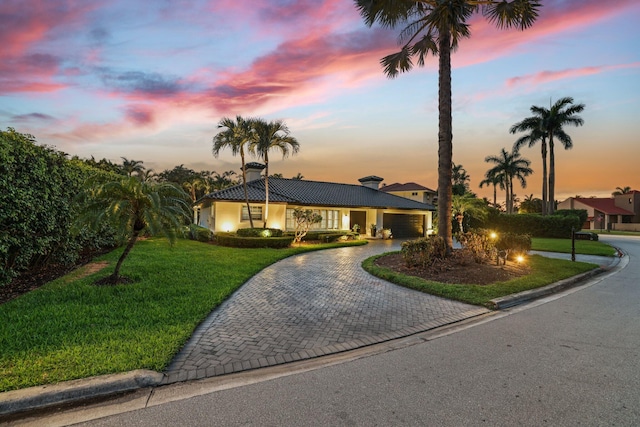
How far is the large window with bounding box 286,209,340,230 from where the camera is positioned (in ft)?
72.6

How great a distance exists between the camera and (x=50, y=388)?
2844 millimetres

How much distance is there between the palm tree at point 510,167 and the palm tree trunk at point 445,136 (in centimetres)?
3762

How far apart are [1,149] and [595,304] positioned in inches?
496

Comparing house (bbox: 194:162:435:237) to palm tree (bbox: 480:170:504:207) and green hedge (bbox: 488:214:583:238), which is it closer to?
green hedge (bbox: 488:214:583:238)

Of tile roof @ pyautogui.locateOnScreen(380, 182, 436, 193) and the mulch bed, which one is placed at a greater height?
tile roof @ pyautogui.locateOnScreen(380, 182, 436, 193)

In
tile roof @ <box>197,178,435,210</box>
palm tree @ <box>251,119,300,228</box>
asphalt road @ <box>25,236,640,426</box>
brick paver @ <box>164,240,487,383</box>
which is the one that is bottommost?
brick paver @ <box>164,240,487,383</box>

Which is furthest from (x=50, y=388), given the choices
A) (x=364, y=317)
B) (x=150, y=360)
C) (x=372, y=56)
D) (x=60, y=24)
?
(x=372, y=56)

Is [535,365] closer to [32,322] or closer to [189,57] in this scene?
[32,322]

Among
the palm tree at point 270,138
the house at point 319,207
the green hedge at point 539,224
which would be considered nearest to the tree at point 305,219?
the house at point 319,207

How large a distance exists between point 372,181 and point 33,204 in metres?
27.8

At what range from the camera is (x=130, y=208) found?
6781 mm

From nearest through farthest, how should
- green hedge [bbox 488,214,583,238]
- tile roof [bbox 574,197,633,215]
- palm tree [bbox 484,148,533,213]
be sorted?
green hedge [bbox 488,214,583,238]
palm tree [bbox 484,148,533,213]
tile roof [bbox 574,197,633,215]

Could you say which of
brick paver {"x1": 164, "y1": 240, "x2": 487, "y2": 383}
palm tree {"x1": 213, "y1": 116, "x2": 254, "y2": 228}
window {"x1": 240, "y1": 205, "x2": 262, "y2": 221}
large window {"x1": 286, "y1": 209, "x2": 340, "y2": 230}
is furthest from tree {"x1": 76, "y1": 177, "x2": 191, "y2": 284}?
large window {"x1": 286, "y1": 209, "x2": 340, "y2": 230}

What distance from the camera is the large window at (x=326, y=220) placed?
871 inches
